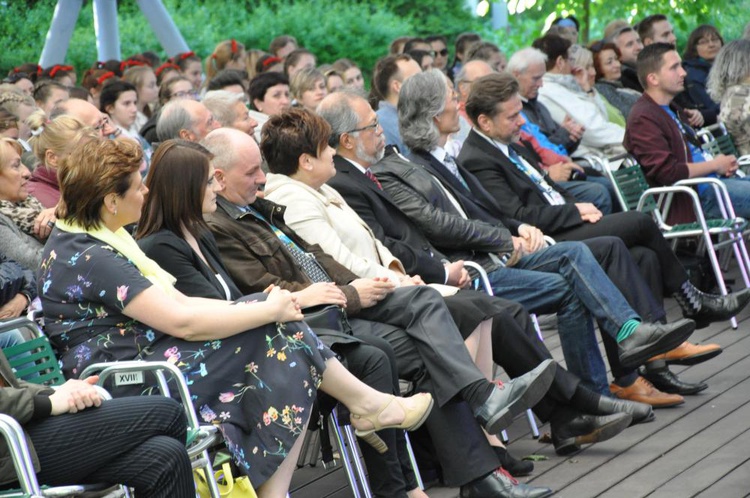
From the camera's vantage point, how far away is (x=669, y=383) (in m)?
5.97

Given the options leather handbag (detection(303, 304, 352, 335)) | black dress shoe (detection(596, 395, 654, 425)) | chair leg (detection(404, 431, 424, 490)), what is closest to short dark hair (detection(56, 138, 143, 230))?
leather handbag (detection(303, 304, 352, 335))

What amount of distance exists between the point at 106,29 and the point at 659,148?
792cm

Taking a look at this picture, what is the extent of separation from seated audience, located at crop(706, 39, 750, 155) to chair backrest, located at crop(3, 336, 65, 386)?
6344mm

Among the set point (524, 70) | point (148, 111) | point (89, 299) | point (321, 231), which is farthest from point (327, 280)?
point (148, 111)

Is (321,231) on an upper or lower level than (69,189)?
lower

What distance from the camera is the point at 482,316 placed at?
4.99 meters

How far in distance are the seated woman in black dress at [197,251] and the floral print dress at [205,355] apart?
0.33 meters

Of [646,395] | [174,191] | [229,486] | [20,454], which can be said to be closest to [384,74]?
[646,395]

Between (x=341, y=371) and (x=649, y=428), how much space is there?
6.23ft

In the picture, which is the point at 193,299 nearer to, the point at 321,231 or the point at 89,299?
the point at 89,299

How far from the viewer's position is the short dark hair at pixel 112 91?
8633 mm

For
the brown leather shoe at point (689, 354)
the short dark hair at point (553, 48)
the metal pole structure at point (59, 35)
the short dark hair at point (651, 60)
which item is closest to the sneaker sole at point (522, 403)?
the brown leather shoe at point (689, 354)

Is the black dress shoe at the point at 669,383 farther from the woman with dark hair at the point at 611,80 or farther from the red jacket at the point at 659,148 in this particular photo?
the woman with dark hair at the point at 611,80

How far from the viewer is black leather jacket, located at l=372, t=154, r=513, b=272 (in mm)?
5801
